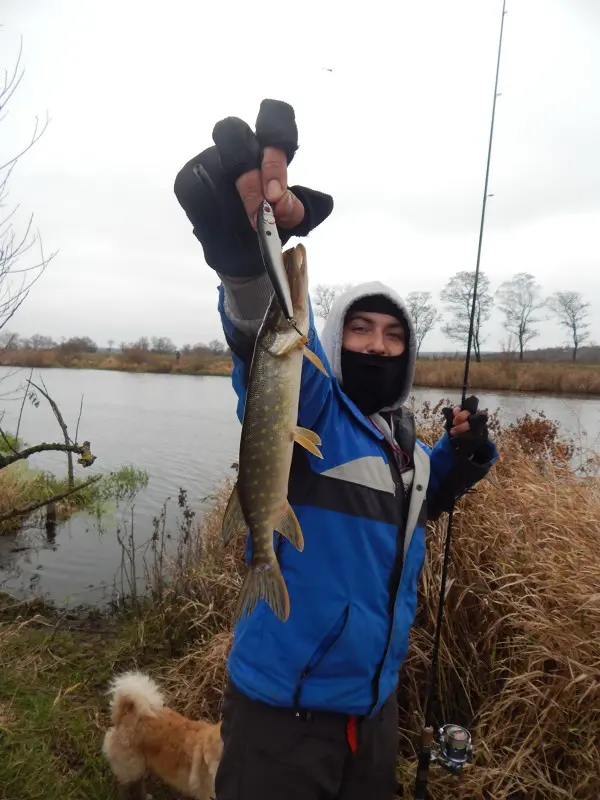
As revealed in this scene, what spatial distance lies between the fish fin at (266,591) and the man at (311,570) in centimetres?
11

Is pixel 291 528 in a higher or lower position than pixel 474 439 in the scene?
lower

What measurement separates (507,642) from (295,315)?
111 inches

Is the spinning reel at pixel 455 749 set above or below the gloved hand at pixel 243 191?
below

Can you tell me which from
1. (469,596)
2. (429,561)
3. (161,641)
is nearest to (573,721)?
(469,596)

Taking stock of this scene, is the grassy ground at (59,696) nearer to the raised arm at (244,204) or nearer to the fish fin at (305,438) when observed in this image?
the fish fin at (305,438)

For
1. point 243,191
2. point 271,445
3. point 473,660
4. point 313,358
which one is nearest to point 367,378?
point 313,358

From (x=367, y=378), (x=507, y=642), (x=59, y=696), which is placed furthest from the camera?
(x=59, y=696)

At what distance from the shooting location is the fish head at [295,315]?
4.93ft

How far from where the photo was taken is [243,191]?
1.61 meters

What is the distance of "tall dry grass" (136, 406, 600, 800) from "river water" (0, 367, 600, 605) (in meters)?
3.11

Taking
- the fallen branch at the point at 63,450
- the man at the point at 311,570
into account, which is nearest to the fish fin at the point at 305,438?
the man at the point at 311,570

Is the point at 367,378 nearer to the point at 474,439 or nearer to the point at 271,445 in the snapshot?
the point at 474,439

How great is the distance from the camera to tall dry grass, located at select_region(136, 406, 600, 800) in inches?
109

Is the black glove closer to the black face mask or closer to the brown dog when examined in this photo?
the black face mask
